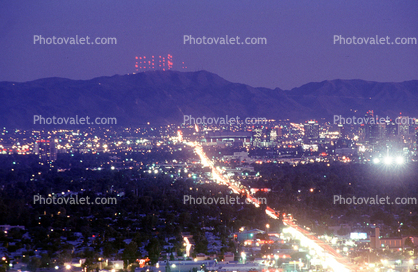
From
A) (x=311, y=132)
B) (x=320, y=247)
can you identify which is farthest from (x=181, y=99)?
(x=320, y=247)

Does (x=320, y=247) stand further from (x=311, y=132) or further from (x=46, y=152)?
(x=311, y=132)

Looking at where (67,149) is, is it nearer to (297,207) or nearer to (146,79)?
(297,207)

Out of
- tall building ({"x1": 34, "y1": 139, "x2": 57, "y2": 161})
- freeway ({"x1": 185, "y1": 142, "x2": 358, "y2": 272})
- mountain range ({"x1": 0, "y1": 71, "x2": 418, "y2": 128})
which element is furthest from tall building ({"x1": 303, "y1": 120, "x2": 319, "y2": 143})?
freeway ({"x1": 185, "y1": 142, "x2": 358, "y2": 272})

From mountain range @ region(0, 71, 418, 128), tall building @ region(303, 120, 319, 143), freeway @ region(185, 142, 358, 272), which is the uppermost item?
mountain range @ region(0, 71, 418, 128)

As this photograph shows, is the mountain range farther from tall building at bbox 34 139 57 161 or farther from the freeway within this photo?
the freeway

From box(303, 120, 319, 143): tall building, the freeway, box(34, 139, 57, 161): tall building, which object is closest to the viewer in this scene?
the freeway

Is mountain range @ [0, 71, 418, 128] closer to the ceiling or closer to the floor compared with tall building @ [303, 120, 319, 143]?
closer to the ceiling

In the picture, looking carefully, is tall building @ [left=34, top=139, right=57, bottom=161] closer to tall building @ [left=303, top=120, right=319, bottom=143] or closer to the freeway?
the freeway

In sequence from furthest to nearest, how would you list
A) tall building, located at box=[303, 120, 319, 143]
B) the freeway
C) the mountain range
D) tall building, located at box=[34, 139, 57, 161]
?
the mountain range
tall building, located at box=[303, 120, 319, 143]
tall building, located at box=[34, 139, 57, 161]
the freeway

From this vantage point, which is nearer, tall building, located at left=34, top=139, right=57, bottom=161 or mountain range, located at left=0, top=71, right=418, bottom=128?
tall building, located at left=34, top=139, right=57, bottom=161
